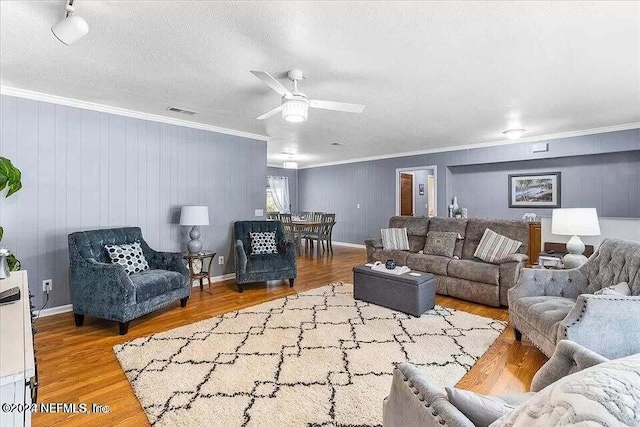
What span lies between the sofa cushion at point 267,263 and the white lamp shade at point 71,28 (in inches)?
118

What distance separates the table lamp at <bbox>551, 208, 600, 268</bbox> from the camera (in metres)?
3.00

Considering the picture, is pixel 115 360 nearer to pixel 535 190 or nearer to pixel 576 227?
pixel 576 227

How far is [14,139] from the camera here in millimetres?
3234

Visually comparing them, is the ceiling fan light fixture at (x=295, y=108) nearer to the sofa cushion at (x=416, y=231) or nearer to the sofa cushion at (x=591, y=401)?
the sofa cushion at (x=591, y=401)

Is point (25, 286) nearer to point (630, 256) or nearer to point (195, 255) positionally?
point (195, 255)

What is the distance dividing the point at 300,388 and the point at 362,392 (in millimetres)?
389

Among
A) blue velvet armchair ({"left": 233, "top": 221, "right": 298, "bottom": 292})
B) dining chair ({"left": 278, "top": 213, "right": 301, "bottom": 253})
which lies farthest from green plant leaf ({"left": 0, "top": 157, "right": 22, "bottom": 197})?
dining chair ({"left": 278, "top": 213, "right": 301, "bottom": 253})


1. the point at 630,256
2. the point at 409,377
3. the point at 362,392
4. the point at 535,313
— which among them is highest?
the point at 630,256

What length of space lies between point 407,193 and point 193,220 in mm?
6228

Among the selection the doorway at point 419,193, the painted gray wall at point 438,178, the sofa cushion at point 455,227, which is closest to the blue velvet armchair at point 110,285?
the sofa cushion at point 455,227

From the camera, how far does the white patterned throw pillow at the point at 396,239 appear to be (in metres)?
4.91

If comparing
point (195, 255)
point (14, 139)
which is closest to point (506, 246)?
point (195, 255)

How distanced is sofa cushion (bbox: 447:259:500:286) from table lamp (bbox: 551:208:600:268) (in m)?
0.76

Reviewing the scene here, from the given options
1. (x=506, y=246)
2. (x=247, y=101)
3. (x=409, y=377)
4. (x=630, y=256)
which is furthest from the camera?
(x=506, y=246)
